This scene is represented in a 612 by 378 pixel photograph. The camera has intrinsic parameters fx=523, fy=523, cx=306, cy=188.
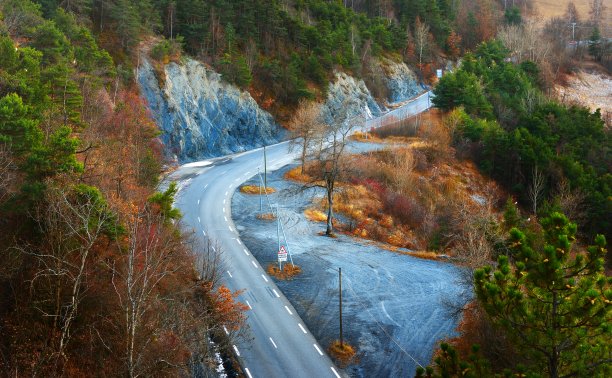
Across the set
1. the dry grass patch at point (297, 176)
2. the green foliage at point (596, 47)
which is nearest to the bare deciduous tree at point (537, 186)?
the dry grass patch at point (297, 176)

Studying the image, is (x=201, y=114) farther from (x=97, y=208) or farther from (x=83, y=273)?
(x=83, y=273)

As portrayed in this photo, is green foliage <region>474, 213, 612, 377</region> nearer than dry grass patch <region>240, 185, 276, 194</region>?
Yes

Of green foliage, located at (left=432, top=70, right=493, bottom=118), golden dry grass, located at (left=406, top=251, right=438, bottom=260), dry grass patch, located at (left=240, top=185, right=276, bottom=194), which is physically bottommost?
golden dry grass, located at (left=406, top=251, right=438, bottom=260)

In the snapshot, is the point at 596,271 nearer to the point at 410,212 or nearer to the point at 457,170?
the point at 410,212

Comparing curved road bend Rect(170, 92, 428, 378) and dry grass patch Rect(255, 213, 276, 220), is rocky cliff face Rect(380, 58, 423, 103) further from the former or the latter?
dry grass patch Rect(255, 213, 276, 220)

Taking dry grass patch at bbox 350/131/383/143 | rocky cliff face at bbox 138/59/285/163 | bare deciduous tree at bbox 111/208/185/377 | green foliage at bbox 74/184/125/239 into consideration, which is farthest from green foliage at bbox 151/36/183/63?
green foliage at bbox 74/184/125/239

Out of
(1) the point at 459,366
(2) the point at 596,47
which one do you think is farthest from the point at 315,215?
(2) the point at 596,47

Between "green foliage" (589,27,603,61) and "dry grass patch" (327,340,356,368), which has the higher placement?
"green foliage" (589,27,603,61)
